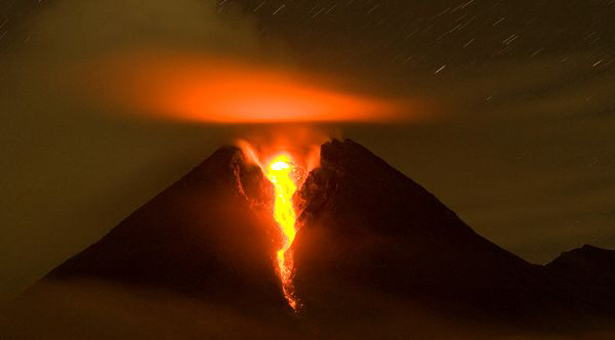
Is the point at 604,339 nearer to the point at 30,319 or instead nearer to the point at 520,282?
the point at 520,282

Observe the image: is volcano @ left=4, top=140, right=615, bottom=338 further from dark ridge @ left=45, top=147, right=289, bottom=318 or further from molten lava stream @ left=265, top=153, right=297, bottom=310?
molten lava stream @ left=265, top=153, right=297, bottom=310

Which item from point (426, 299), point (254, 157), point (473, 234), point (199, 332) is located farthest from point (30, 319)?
point (473, 234)

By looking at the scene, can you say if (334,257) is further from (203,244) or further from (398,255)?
(203,244)

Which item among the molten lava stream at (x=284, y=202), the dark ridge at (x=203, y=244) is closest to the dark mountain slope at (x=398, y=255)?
the molten lava stream at (x=284, y=202)

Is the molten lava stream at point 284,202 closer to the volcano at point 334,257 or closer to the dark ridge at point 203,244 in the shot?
the volcano at point 334,257

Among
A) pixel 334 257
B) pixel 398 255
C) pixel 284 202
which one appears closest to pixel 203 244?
pixel 284 202
